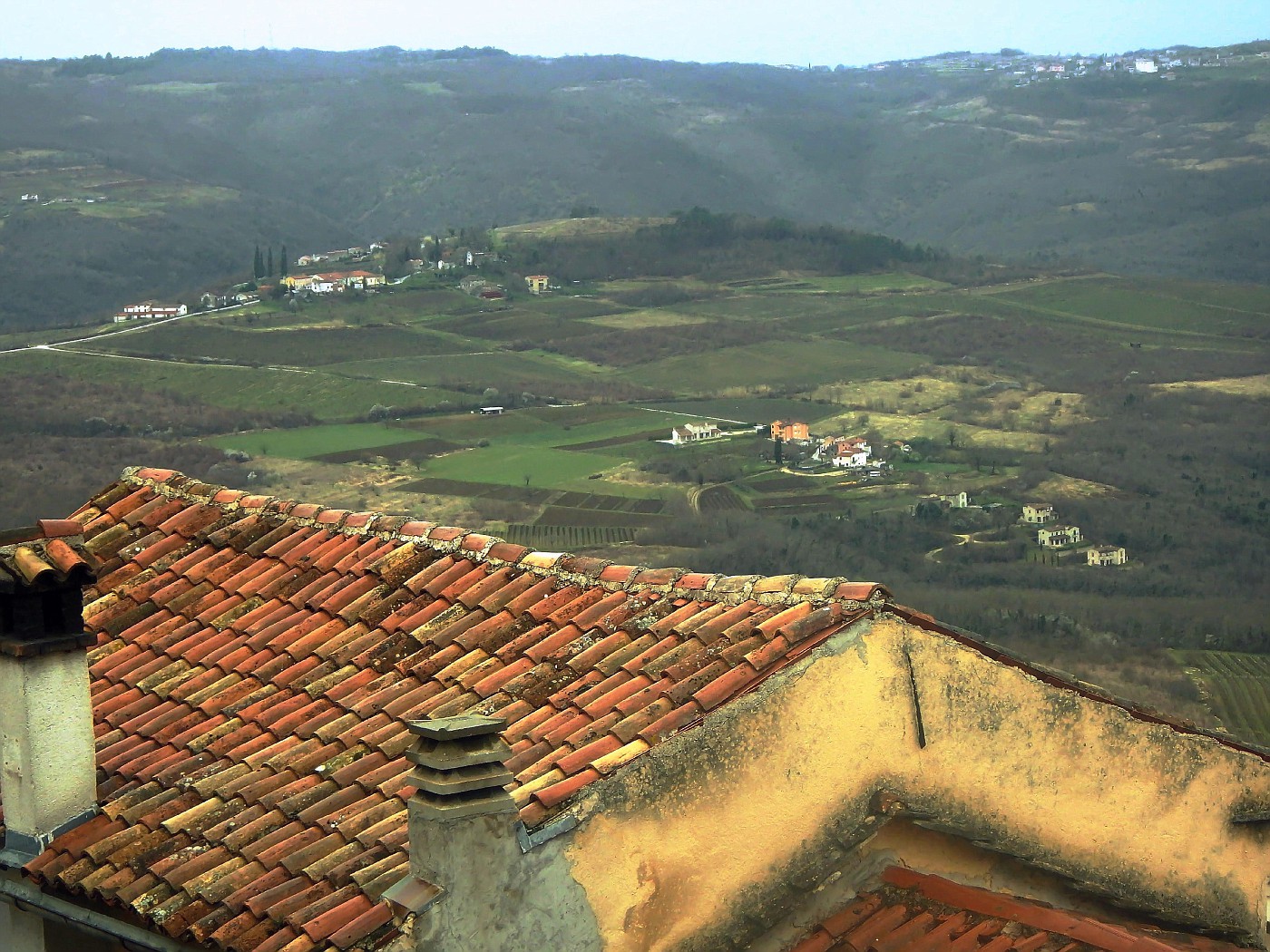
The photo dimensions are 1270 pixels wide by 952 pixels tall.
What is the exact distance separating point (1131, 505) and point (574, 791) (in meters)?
79.0

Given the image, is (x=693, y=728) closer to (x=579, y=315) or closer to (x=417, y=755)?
(x=417, y=755)

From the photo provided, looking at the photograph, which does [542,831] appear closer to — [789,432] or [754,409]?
[789,432]

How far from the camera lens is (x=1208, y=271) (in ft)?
651

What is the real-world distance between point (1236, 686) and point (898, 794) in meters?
44.3

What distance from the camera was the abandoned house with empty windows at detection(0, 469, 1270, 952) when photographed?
5.66m

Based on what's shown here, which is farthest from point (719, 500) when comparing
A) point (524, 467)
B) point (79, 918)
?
point (79, 918)

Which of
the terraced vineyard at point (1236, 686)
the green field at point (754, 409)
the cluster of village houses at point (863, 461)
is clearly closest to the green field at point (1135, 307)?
the green field at point (754, 409)

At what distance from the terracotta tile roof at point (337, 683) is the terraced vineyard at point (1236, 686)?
34.3 m

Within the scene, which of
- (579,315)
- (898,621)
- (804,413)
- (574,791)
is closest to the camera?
(574,791)

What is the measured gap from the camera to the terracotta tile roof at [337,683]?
6055 millimetres

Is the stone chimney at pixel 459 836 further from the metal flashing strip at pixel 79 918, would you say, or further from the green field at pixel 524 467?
the green field at pixel 524 467

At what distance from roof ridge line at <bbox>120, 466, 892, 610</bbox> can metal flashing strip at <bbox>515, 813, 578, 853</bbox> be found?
1.53m

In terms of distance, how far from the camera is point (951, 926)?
6305 millimetres

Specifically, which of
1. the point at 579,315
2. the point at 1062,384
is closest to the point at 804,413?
the point at 1062,384
